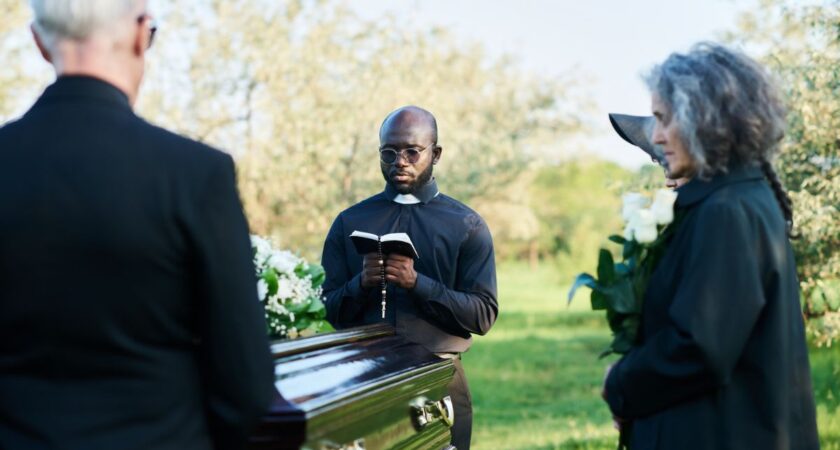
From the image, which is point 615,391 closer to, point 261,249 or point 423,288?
point 261,249

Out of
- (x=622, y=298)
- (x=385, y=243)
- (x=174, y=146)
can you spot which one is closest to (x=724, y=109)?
(x=622, y=298)

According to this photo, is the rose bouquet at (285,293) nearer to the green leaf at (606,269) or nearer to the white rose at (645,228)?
the green leaf at (606,269)

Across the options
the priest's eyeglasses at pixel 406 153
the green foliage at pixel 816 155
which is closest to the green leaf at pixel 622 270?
the priest's eyeglasses at pixel 406 153

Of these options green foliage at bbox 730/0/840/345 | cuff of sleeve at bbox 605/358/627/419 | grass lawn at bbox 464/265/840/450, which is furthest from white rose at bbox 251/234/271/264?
green foliage at bbox 730/0/840/345

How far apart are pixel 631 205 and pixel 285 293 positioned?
50.5 inches

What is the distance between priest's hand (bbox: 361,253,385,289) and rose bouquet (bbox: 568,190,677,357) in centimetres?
184

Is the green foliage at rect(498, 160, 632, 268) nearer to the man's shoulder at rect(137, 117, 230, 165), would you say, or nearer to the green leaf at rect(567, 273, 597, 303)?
the green leaf at rect(567, 273, 597, 303)

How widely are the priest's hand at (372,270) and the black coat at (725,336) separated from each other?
2.05 m

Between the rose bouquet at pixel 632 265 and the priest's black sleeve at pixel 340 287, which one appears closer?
the rose bouquet at pixel 632 265

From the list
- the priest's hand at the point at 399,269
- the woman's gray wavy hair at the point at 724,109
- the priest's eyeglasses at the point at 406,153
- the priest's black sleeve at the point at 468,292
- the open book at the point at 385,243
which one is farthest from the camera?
the priest's eyeglasses at the point at 406,153

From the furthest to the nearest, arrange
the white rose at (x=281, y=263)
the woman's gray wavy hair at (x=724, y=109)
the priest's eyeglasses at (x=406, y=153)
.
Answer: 1. the priest's eyeglasses at (x=406, y=153)
2. the white rose at (x=281, y=263)
3. the woman's gray wavy hair at (x=724, y=109)

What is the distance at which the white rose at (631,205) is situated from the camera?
3.39m

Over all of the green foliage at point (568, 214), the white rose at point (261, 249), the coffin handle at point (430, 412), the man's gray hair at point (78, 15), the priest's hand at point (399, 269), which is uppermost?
the man's gray hair at point (78, 15)

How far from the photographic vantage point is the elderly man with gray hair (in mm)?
2381
